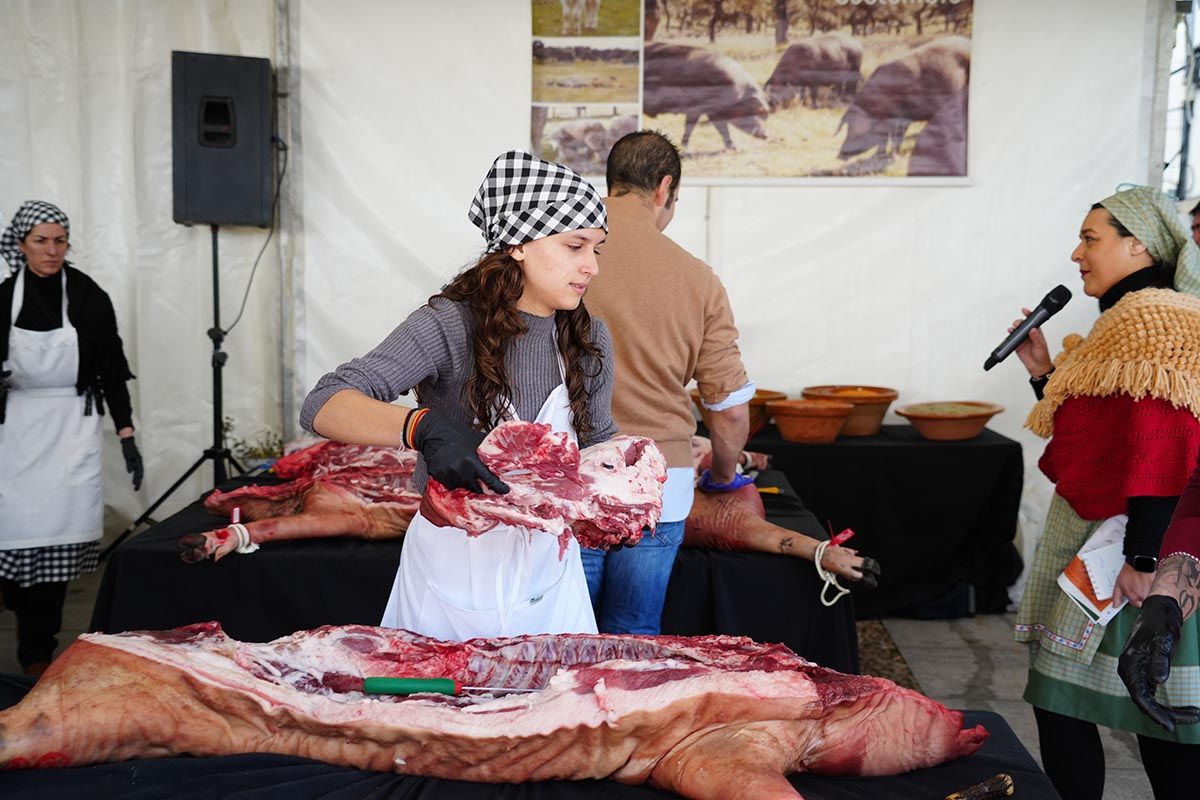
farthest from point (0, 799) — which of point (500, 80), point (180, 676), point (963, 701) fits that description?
point (500, 80)

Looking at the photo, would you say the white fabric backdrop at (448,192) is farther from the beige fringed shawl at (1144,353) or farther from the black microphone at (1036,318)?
the beige fringed shawl at (1144,353)

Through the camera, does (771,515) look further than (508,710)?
Yes

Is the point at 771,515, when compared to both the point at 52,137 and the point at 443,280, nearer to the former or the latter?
the point at 443,280

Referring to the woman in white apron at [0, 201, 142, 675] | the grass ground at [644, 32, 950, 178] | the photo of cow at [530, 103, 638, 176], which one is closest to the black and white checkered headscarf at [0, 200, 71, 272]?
the woman in white apron at [0, 201, 142, 675]

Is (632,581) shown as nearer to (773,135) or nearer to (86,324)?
(86,324)

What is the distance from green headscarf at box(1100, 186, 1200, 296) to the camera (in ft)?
9.39

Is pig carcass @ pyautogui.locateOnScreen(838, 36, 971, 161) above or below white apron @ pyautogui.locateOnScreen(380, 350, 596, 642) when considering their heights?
above

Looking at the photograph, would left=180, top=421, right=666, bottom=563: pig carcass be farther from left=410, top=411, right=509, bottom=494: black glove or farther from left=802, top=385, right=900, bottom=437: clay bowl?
left=802, top=385, right=900, bottom=437: clay bowl

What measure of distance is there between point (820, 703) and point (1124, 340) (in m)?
1.42

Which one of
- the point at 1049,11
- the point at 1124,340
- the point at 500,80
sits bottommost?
the point at 1124,340

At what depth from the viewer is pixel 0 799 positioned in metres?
1.63

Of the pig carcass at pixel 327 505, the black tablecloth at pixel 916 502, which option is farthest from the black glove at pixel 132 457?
the black tablecloth at pixel 916 502

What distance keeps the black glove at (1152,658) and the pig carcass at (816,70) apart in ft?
13.3

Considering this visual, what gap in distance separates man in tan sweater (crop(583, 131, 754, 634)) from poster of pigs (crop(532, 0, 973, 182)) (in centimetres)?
247
